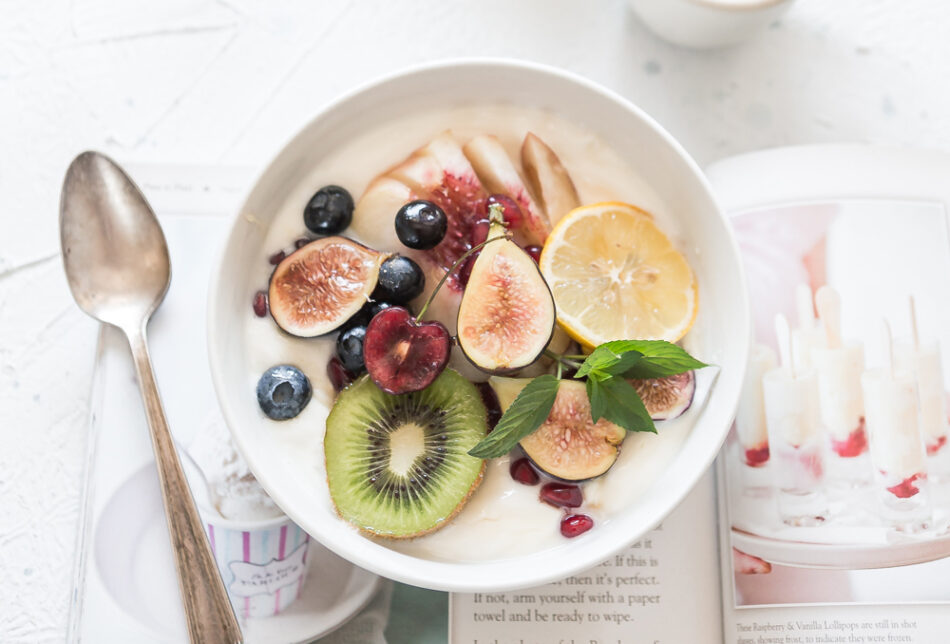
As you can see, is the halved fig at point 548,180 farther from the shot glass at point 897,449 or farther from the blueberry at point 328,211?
the shot glass at point 897,449

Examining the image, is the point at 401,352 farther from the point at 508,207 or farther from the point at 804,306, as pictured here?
the point at 804,306

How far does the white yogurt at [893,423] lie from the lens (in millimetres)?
1198

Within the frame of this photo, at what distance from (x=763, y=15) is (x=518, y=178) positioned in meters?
0.50

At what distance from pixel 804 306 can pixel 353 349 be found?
737 millimetres

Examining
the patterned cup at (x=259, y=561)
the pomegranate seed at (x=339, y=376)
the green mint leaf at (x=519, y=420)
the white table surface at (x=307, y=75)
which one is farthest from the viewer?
the white table surface at (x=307, y=75)

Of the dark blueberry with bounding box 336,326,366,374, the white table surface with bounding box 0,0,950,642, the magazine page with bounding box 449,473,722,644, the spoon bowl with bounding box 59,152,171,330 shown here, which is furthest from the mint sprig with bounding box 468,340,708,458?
the spoon bowl with bounding box 59,152,171,330

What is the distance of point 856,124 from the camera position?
1.40 meters

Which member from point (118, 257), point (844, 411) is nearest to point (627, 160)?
point (844, 411)

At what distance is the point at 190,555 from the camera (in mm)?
1130

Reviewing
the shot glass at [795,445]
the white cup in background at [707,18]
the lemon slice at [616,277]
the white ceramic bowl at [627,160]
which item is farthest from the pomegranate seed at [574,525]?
the white cup in background at [707,18]

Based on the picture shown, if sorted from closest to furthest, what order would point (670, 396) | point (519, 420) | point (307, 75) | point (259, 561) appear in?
1. point (519, 420)
2. point (670, 396)
3. point (259, 561)
4. point (307, 75)

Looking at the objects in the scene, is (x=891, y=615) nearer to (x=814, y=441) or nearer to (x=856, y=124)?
(x=814, y=441)

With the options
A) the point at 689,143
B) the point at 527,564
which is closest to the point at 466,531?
the point at 527,564

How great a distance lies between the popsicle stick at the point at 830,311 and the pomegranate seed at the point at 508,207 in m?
0.53
